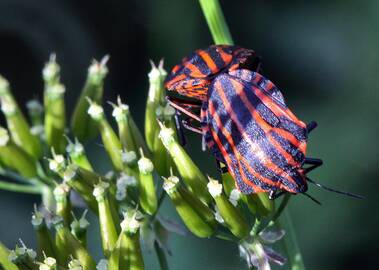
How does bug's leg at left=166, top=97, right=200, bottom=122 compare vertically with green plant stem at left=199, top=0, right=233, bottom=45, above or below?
below

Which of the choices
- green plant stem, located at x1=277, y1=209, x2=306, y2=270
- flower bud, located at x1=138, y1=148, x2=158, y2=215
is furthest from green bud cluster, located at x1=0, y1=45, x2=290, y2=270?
green plant stem, located at x1=277, y1=209, x2=306, y2=270

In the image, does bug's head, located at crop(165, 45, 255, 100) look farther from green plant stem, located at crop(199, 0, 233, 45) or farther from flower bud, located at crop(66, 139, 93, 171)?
flower bud, located at crop(66, 139, 93, 171)

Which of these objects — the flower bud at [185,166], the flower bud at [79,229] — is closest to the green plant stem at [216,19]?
the flower bud at [185,166]

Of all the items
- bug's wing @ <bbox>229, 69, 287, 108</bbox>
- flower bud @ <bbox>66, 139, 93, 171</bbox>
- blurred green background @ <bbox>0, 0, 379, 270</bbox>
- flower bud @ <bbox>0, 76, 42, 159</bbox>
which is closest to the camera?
bug's wing @ <bbox>229, 69, 287, 108</bbox>

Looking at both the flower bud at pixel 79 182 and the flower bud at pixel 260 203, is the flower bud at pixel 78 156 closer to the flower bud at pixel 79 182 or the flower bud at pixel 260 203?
the flower bud at pixel 79 182

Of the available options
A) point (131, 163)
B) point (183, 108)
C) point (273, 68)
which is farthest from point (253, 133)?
point (273, 68)

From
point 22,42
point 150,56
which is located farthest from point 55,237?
point 22,42
